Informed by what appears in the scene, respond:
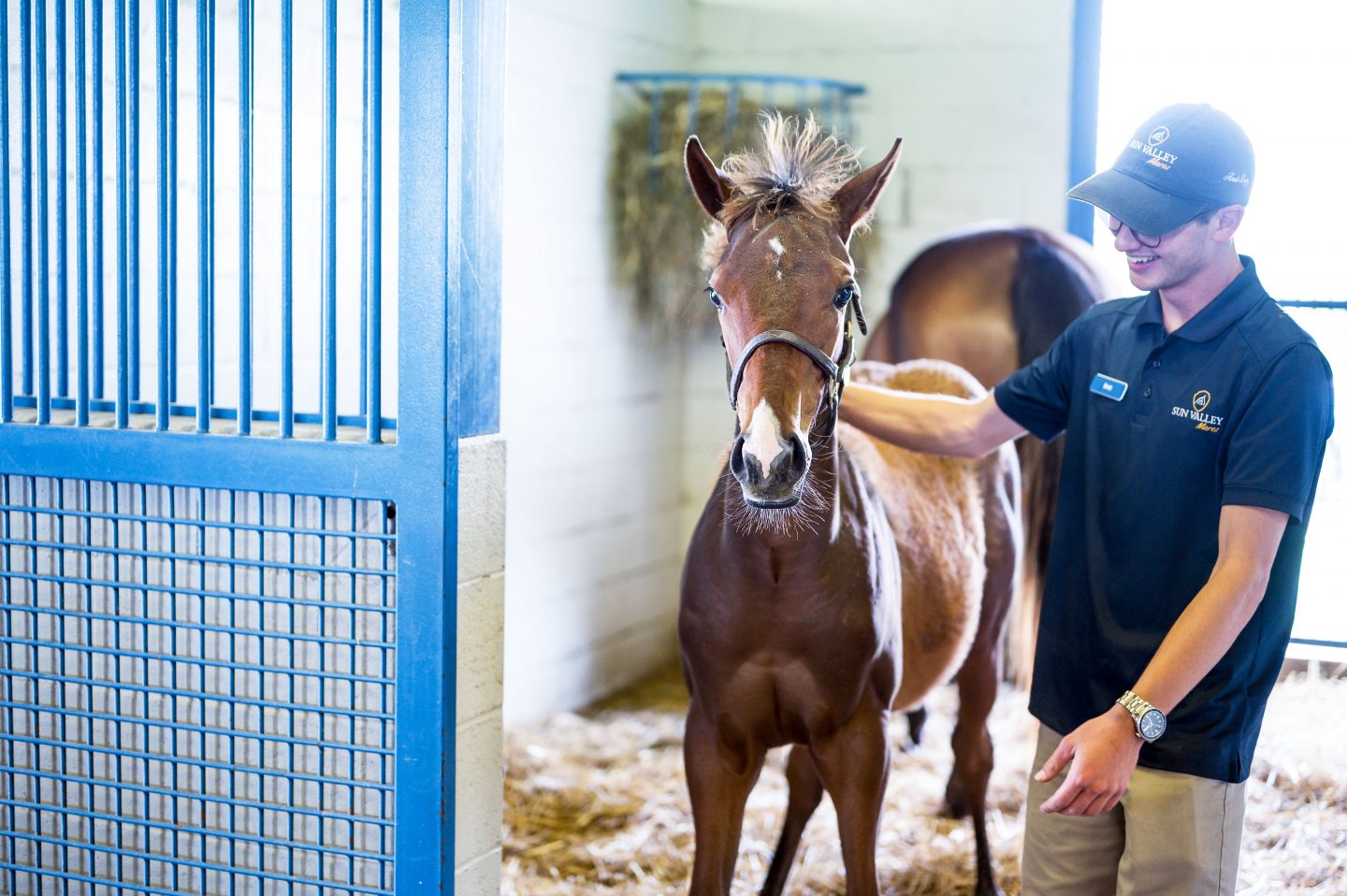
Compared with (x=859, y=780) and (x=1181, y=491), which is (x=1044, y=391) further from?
(x=859, y=780)

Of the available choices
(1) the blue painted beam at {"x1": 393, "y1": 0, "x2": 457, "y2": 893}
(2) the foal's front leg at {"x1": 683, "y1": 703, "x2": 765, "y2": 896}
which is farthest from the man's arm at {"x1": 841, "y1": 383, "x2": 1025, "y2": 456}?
(1) the blue painted beam at {"x1": 393, "y1": 0, "x2": 457, "y2": 893}

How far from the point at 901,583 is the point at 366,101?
52.4 inches

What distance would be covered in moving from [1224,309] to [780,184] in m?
0.64

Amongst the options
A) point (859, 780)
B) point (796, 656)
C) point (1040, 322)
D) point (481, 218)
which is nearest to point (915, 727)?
point (1040, 322)

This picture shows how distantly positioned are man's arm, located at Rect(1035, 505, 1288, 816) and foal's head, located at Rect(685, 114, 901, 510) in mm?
464

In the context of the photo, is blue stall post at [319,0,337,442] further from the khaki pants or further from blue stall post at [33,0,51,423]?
the khaki pants

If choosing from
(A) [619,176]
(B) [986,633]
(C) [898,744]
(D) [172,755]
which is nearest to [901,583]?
(B) [986,633]

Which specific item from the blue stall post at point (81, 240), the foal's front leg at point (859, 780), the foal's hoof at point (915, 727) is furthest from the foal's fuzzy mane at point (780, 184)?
the foal's hoof at point (915, 727)

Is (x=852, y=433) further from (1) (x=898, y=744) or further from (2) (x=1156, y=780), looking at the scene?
(1) (x=898, y=744)

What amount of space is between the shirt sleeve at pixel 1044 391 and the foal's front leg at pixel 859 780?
0.54 metres

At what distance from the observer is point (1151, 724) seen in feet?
4.91

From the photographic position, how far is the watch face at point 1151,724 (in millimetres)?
1494

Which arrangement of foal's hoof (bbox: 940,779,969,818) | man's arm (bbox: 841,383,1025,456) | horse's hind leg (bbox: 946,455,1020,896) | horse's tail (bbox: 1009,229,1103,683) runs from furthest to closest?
horse's tail (bbox: 1009,229,1103,683) < foal's hoof (bbox: 940,779,969,818) < horse's hind leg (bbox: 946,455,1020,896) < man's arm (bbox: 841,383,1025,456)

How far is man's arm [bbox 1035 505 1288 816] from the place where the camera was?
150cm
